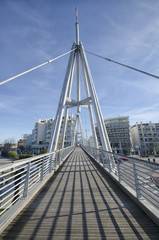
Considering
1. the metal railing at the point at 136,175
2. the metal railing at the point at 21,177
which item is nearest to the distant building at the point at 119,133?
the metal railing at the point at 136,175

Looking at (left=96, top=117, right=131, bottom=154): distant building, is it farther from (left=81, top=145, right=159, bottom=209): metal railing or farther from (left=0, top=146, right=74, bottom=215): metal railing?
(left=0, top=146, right=74, bottom=215): metal railing

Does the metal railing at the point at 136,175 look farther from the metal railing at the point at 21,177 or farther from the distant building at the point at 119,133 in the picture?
the distant building at the point at 119,133

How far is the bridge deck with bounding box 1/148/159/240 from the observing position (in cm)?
175

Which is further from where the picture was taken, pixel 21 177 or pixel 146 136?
pixel 146 136

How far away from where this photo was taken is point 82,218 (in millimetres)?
2086

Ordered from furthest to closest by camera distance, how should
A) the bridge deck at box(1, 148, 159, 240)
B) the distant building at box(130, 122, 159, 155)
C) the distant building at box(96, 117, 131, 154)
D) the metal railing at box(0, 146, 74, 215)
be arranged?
the distant building at box(96, 117, 131, 154) < the distant building at box(130, 122, 159, 155) < the metal railing at box(0, 146, 74, 215) < the bridge deck at box(1, 148, 159, 240)

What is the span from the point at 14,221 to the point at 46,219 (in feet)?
1.98

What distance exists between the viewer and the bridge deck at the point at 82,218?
1747 mm

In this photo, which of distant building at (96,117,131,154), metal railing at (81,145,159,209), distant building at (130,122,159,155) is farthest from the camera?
distant building at (96,117,131,154)

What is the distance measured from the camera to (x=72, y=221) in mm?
2012

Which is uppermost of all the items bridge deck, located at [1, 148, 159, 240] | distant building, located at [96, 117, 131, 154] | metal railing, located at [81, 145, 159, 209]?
distant building, located at [96, 117, 131, 154]

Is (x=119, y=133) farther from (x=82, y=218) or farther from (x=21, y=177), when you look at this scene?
(x=21, y=177)

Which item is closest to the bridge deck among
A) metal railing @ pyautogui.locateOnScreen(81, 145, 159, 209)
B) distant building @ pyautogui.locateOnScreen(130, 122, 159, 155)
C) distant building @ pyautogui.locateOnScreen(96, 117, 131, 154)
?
metal railing @ pyautogui.locateOnScreen(81, 145, 159, 209)

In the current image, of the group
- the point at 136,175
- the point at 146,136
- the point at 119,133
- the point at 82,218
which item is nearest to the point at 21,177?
the point at 82,218
